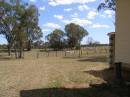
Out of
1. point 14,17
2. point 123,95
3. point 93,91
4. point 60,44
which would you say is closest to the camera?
point 123,95

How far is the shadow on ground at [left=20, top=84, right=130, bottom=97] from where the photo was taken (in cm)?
1239

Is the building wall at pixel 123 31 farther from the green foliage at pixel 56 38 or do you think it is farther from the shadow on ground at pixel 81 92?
the green foliage at pixel 56 38

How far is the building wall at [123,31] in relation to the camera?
14.5 m

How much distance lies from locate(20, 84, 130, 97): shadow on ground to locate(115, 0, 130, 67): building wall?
1467mm

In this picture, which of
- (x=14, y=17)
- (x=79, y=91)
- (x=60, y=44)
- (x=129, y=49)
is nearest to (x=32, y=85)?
(x=79, y=91)

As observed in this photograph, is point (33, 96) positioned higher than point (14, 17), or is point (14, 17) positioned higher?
point (14, 17)

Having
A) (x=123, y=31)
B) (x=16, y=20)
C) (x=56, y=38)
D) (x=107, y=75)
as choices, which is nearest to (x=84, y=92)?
(x=123, y=31)

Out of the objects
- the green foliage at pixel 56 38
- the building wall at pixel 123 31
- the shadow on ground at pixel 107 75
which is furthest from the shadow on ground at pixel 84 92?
the green foliage at pixel 56 38

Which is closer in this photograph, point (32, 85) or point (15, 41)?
point (32, 85)

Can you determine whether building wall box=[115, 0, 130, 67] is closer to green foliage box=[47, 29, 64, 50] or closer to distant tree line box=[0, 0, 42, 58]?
distant tree line box=[0, 0, 42, 58]

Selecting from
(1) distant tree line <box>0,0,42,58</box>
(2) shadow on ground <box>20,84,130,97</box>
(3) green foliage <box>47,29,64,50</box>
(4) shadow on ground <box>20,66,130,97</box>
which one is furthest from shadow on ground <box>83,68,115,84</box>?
(3) green foliage <box>47,29,64,50</box>

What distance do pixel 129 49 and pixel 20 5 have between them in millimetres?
45332

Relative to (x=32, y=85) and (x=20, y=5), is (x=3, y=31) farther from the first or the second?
(x=32, y=85)

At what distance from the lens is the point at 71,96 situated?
12.2 metres
